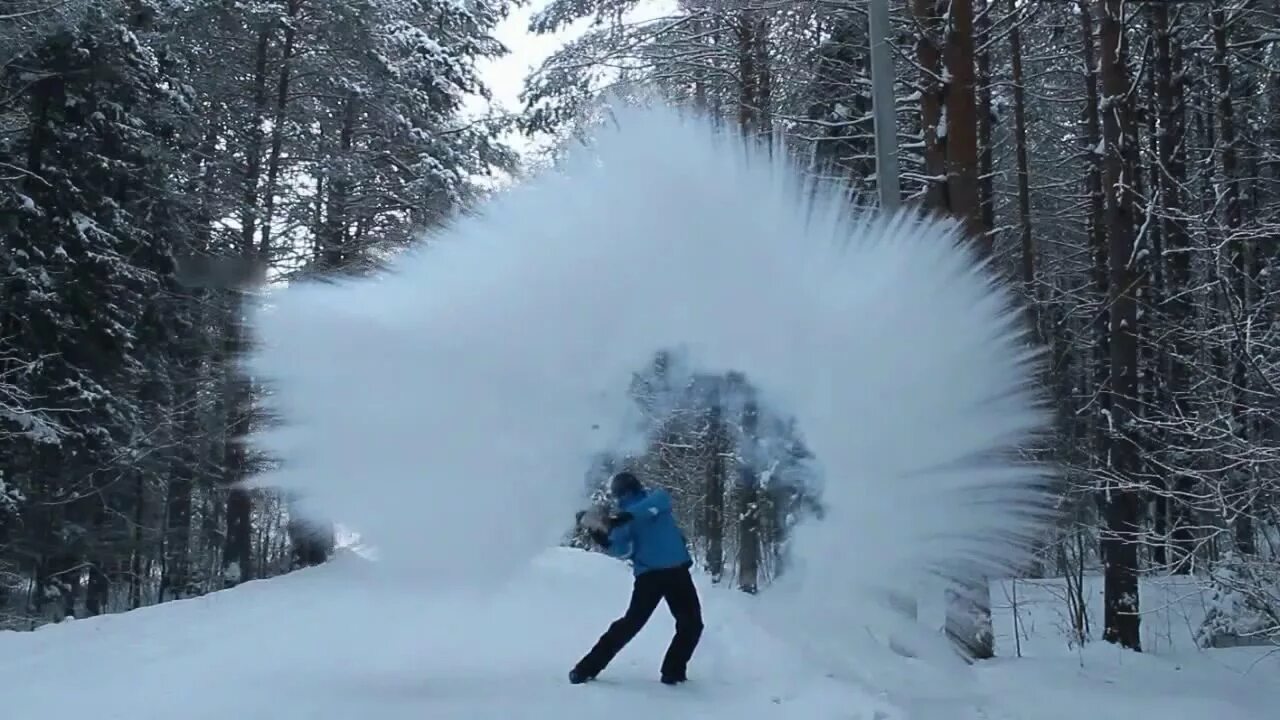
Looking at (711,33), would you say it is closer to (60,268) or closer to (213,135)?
(213,135)

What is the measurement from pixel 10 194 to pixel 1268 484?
54.2 ft

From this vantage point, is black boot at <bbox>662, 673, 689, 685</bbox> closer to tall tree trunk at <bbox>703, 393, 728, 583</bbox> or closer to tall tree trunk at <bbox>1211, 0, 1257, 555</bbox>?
tall tree trunk at <bbox>1211, 0, 1257, 555</bbox>

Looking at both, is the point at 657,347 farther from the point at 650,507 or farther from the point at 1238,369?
the point at 1238,369

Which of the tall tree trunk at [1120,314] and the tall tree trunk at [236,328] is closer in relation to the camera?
the tall tree trunk at [1120,314]

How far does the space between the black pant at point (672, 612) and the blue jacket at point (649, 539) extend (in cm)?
6

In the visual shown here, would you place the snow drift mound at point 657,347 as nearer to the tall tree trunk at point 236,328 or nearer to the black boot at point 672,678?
the black boot at point 672,678

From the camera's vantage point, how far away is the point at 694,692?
22.4 feet

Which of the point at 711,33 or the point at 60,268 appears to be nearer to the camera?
the point at 711,33

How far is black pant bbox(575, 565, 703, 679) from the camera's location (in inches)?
274

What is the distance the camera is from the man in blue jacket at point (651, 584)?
6.97m

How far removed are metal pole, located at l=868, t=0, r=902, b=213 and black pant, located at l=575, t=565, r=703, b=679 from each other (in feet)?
11.0

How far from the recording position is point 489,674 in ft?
24.1

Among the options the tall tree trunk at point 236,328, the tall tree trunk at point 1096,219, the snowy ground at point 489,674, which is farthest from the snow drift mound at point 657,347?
the tall tree trunk at point 236,328

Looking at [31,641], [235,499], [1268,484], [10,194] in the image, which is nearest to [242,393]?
[235,499]
